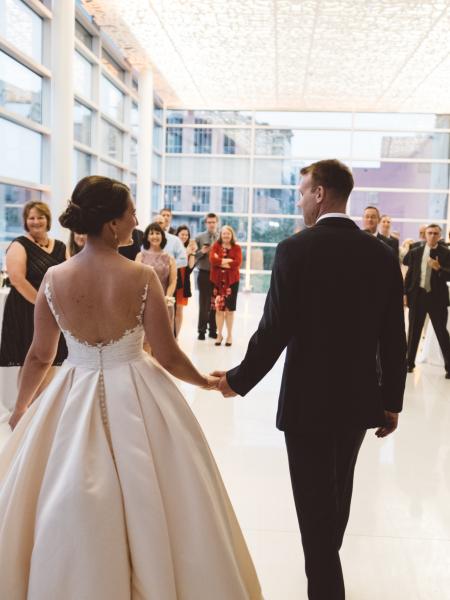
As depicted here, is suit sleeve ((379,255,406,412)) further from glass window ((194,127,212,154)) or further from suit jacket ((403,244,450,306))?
glass window ((194,127,212,154))

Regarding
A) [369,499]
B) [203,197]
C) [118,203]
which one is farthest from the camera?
[203,197]

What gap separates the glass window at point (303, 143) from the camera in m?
15.7

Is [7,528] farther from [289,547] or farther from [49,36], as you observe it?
[49,36]

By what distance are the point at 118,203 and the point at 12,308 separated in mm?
2778

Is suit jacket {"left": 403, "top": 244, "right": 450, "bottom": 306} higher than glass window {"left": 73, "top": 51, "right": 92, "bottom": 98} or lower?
lower

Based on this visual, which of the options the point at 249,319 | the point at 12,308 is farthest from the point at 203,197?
the point at 12,308

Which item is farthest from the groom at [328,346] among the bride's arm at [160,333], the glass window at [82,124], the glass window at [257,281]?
the glass window at [257,281]

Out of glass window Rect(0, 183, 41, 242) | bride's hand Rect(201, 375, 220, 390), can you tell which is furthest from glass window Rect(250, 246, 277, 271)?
bride's hand Rect(201, 375, 220, 390)

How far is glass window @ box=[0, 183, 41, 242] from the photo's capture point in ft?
23.5

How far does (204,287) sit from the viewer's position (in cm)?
857

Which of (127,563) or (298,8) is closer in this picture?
(127,563)

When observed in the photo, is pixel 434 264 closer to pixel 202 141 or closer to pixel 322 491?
pixel 322 491

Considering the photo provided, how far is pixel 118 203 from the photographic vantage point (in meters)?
1.88

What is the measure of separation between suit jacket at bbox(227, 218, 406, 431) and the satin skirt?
0.38 meters
